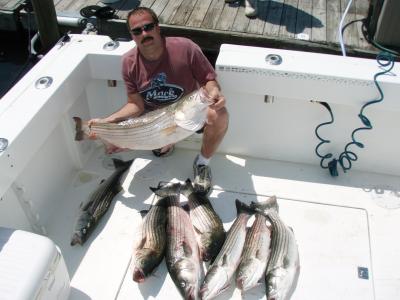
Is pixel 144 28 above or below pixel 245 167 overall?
above

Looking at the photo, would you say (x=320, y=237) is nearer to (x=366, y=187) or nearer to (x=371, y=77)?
(x=366, y=187)

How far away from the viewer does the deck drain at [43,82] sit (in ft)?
8.77

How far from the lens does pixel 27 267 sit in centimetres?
183

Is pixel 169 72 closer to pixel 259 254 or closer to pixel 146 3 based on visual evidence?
pixel 259 254

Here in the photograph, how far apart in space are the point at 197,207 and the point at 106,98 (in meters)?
1.20

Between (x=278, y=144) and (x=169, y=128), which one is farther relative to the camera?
(x=278, y=144)

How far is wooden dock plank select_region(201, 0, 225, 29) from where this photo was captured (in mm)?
5264

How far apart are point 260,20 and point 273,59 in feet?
8.92

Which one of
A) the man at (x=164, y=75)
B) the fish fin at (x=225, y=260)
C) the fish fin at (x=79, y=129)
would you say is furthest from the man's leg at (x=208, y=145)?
the fish fin at (x=79, y=129)

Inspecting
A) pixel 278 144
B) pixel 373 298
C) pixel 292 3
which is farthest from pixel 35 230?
pixel 292 3

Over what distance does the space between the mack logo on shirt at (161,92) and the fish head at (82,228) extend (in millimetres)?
919

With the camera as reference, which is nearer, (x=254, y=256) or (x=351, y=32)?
(x=254, y=256)

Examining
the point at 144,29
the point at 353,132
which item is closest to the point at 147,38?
the point at 144,29

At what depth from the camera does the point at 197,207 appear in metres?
2.75
